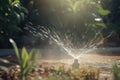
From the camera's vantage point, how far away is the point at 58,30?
12.1 m

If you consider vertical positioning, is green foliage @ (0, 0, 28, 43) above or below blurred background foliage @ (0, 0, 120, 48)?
below

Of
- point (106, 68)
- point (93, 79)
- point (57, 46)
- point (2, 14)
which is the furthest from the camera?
point (57, 46)

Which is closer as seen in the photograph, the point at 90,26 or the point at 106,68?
the point at 106,68

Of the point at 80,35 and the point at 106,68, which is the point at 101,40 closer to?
the point at 80,35

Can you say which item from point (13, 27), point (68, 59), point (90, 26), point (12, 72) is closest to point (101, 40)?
point (90, 26)

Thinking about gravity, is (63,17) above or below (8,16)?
above

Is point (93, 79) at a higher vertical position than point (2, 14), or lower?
lower

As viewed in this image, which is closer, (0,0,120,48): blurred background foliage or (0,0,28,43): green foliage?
(0,0,28,43): green foliage

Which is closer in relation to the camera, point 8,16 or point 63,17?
point 8,16

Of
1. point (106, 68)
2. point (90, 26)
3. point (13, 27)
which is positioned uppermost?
point (90, 26)

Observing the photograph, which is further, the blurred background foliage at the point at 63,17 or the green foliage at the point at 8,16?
the blurred background foliage at the point at 63,17

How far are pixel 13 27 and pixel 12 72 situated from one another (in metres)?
3.44

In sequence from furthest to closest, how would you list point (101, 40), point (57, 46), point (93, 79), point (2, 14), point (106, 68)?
point (101, 40), point (57, 46), point (2, 14), point (106, 68), point (93, 79)

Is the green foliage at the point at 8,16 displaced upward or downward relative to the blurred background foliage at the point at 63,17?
downward
